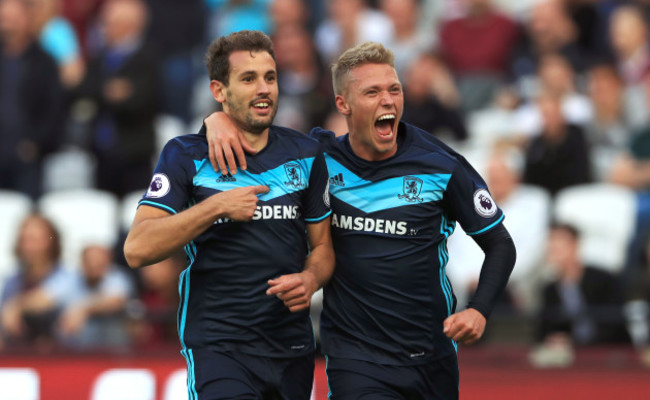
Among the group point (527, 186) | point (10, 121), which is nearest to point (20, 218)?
point (10, 121)

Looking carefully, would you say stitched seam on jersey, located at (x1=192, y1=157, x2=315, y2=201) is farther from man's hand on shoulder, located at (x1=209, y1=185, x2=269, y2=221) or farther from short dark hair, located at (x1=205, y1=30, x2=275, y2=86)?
short dark hair, located at (x1=205, y1=30, x2=275, y2=86)

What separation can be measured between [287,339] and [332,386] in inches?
16.0

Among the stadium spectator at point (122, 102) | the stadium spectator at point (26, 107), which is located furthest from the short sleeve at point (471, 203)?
the stadium spectator at point (26, 107)

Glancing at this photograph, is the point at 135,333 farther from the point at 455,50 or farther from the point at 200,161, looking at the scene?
the point at 455,50

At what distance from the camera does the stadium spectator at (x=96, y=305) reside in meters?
9.16

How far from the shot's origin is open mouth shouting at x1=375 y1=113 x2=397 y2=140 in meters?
5.61

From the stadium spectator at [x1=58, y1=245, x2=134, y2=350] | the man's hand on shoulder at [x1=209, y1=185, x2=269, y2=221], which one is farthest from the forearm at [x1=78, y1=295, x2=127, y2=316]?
the man's hand on shoulder at [x1=209, y1=185, x2=269, y2=221]

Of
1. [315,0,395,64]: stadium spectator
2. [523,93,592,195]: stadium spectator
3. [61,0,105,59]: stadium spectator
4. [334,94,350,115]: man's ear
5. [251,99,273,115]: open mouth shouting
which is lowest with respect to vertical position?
[251,99,273,115]: open mouth shouting

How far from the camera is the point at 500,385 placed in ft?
27.1

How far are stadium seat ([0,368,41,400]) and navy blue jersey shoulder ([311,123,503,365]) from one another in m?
3.69

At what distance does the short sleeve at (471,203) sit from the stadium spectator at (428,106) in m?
4.87

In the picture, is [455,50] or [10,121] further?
[455,50]

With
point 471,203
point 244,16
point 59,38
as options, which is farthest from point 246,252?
point 59,38

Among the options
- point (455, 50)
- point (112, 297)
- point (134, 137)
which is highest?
point (455, 50)
